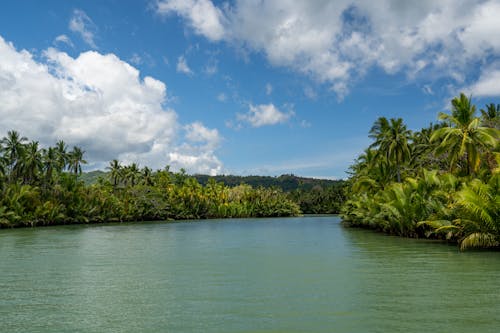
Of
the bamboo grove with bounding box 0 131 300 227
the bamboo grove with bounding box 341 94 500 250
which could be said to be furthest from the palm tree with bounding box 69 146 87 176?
the bamboo grove with bounding box 341 94 500 250

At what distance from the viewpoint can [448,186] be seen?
86.7 ft

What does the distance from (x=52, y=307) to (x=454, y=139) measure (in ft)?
90.6

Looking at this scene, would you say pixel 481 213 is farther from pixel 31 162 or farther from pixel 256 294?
pixel 31 162

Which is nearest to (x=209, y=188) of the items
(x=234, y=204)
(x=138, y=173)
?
(x=234, y=204)

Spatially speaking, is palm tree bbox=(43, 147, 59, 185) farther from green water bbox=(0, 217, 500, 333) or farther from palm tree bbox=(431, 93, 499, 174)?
palm tree bbox=(431, 93, 499, 174)

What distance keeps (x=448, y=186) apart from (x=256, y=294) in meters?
19.4

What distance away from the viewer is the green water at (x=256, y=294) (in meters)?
8.52

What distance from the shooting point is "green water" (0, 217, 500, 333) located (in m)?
8.52

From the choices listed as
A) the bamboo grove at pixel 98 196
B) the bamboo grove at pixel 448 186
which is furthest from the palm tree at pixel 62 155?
the bamboo grove at pixel 448 186

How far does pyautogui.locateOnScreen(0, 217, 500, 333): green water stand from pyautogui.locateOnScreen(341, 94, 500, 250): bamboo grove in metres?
1.95

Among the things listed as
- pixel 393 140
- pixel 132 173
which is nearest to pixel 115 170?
pixel 132 173

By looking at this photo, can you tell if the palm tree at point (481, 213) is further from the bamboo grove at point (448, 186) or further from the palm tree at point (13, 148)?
the palm tree at point (13, 148)

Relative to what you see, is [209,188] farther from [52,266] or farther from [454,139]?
[52,266]

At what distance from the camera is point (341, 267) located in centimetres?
1670
